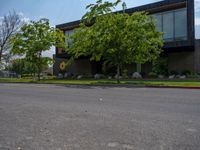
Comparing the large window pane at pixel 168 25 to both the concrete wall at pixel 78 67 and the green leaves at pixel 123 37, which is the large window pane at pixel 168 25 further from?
the concrete wall at pixel 78 67

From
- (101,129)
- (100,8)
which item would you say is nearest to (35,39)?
(100,8)

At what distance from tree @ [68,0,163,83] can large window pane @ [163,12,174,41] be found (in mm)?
8719

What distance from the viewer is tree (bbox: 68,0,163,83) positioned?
75.6 ft

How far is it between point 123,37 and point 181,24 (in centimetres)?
1164

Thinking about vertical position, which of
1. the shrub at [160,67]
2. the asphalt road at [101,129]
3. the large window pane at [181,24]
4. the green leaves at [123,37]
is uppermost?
the large window pane at [181,24]

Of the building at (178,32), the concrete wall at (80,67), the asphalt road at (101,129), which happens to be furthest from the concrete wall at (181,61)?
the asphalt road at (101,129)

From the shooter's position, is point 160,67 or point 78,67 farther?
point 78,67

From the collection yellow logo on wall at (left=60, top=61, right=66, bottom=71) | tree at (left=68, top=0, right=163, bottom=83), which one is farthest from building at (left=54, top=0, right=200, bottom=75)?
yellow logo on wall at (left=60, top=61, right=66, bottom=71)

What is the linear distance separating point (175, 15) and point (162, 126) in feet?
92.2

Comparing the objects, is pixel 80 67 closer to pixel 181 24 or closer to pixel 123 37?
pixel 181 24

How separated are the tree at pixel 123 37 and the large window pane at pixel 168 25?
872 centimetres

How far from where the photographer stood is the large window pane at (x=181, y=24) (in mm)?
31422

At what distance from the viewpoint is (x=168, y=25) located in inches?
1294

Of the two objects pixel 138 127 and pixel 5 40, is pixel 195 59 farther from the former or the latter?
pixel 5 40
